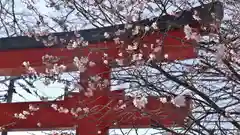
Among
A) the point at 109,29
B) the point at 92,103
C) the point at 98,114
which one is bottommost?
the point at 98,114

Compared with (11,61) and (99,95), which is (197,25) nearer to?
(99,95)

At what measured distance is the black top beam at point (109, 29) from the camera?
340 centimetres

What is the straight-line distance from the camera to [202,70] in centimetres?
342

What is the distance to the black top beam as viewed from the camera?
340 centimetres

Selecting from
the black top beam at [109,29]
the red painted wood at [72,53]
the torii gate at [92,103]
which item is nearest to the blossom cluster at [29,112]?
the torii gate at [92,103]

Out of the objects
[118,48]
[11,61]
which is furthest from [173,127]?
[11,61]

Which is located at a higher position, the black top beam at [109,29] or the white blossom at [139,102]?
the black top beam at [109,29]

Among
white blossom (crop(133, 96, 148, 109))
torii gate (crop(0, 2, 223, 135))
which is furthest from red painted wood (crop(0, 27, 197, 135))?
white blossom (crop(133, 96, 148, 109))

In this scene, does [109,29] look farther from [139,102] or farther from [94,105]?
[139,102]

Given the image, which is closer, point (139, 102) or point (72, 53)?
point (139, 102)

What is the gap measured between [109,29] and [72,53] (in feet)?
1.42

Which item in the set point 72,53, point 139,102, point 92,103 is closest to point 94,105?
point 92,103

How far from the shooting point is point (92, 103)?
3.95 metres

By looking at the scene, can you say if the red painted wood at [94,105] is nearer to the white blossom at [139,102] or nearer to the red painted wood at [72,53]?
the red painted wood at [72,53]
